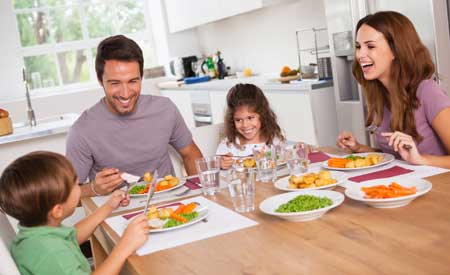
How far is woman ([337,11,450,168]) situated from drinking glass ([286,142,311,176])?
0.33 meters

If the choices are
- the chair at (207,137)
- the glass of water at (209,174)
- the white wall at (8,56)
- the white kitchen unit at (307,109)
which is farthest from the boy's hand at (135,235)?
the white wall at (8,56)

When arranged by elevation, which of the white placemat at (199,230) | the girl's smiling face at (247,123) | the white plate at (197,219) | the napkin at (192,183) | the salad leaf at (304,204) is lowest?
the white placemat at (199,230)

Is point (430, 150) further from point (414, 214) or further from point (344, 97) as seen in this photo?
point (344, 97)

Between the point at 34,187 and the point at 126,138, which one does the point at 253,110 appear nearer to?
the point at 126,138

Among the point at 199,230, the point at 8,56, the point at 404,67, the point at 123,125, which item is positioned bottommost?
the point at 199,230

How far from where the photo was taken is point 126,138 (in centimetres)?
256

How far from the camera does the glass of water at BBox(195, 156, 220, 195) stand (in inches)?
75.5

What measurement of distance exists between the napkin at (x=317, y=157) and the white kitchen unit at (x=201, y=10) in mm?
2325

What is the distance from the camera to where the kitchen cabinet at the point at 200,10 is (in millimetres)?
4774

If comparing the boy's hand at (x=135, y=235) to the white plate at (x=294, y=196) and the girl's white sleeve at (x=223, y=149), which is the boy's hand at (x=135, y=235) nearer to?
the white plate at (x=294, y=196)

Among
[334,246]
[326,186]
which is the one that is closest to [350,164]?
[326,186]

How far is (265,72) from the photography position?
5.60 metres

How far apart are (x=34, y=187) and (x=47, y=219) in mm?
106

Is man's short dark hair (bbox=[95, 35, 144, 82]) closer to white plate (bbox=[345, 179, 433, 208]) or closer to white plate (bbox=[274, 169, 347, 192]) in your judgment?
white plate (bbox=[274, 169, 347, 192])
